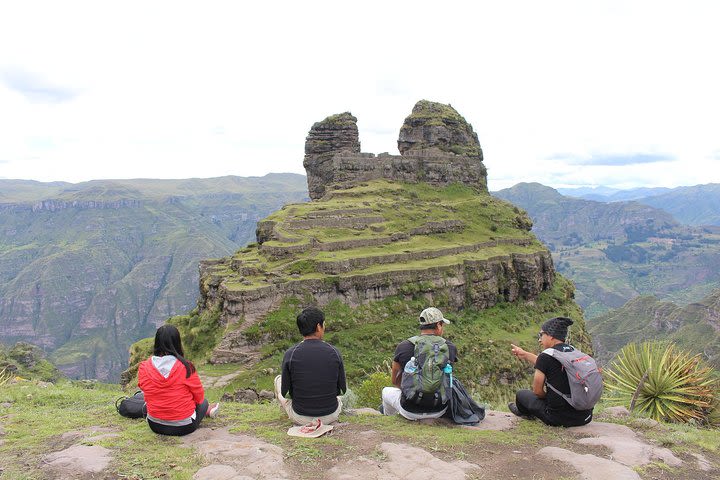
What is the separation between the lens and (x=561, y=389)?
970 centimetres

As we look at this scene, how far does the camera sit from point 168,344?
31.0 ft

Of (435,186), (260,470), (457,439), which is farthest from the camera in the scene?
(435,186)

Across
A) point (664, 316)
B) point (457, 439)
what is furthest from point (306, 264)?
point (664, 316)

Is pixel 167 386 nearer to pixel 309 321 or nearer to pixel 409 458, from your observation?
pixel 309 321

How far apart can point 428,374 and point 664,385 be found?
7.38m

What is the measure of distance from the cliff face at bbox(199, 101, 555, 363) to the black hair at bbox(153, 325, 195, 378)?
25.7 m

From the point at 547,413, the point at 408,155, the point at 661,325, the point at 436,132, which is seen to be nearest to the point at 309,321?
the point at 547,413

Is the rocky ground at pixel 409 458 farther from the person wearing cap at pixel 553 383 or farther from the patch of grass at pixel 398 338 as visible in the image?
the patch of grass at pixel 398 338

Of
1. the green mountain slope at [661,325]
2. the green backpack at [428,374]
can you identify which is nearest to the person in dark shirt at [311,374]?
the green backpack at [428,374]

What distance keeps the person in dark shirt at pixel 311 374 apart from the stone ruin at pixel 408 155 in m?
→ 59.5

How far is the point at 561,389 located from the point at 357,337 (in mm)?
30188

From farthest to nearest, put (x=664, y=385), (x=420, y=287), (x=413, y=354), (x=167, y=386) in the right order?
(x=420, y=287)
(x=664, y=385)
(x=413, y=354)
(x=167, y=386)

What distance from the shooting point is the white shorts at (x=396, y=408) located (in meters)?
10.4

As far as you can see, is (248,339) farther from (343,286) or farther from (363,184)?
(363,184)
